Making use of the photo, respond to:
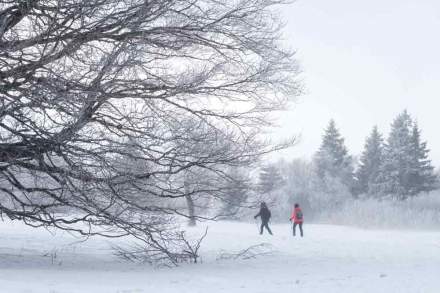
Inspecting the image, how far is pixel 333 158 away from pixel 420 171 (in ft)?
35.9

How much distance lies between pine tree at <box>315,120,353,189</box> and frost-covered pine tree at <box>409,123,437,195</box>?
25.5ft

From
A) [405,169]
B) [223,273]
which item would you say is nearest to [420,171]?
[405,169]

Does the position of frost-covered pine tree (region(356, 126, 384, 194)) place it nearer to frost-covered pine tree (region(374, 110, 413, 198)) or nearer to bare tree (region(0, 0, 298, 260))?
frost-covered pine tree (region(374, 110, 413, 198))

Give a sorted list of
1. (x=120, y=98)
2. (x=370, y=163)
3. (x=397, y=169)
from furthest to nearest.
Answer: (x=370, y=163)
(x=397, y=169)
(x=120, y=98)

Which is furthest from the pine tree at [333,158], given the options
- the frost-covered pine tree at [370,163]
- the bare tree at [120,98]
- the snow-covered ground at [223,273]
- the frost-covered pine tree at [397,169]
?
the bare tree at [120,98]

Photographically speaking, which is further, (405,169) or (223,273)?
(405,169)

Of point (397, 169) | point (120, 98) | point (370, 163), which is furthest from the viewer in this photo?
point (370, 163)

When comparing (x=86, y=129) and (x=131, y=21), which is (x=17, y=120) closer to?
(x=86, y=129)

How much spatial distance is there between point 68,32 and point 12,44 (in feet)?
3.93

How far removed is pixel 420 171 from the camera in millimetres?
60688

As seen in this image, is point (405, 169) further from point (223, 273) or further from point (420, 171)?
point (223, 273)

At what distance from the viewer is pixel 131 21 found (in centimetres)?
1080

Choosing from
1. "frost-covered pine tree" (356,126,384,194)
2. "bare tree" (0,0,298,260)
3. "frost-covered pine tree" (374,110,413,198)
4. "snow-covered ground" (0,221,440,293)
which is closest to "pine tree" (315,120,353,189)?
"frost-covered pine tree" (356,126,384,194)

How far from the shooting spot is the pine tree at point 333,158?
6781 cm
